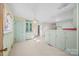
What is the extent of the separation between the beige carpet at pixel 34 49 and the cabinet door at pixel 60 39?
0.41 ft

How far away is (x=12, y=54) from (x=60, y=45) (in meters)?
1.06

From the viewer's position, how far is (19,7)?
6.96 ft

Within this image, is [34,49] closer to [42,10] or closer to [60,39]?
[60,39]

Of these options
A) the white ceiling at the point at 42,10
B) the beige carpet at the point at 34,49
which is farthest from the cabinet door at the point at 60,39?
the white ceiling at the point at 42,10

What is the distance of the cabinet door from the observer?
2.23 metres

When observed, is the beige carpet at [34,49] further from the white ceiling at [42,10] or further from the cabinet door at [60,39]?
the white ceiling at [42,10]

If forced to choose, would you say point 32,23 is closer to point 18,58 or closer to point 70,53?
point 18,58

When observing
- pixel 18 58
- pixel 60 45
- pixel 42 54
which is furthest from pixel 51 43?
pixel 18 58

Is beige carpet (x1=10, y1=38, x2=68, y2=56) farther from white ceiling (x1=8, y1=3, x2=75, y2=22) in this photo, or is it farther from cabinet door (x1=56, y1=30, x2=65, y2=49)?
white ceiling (x1=8, y1=3, x2=75, y2=22)

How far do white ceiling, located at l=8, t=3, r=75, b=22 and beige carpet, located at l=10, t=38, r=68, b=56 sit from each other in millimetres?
538

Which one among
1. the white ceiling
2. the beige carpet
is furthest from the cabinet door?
the white ceiling

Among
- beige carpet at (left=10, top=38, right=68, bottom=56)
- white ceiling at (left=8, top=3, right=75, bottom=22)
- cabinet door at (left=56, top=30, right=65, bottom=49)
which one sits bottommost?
beige carpet at (left=10, top=38, right=68, bottom=56)

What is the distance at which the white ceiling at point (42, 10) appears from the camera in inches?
82.3

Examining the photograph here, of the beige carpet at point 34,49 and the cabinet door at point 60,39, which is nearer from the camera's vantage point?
the beige carpet at point 34,49
